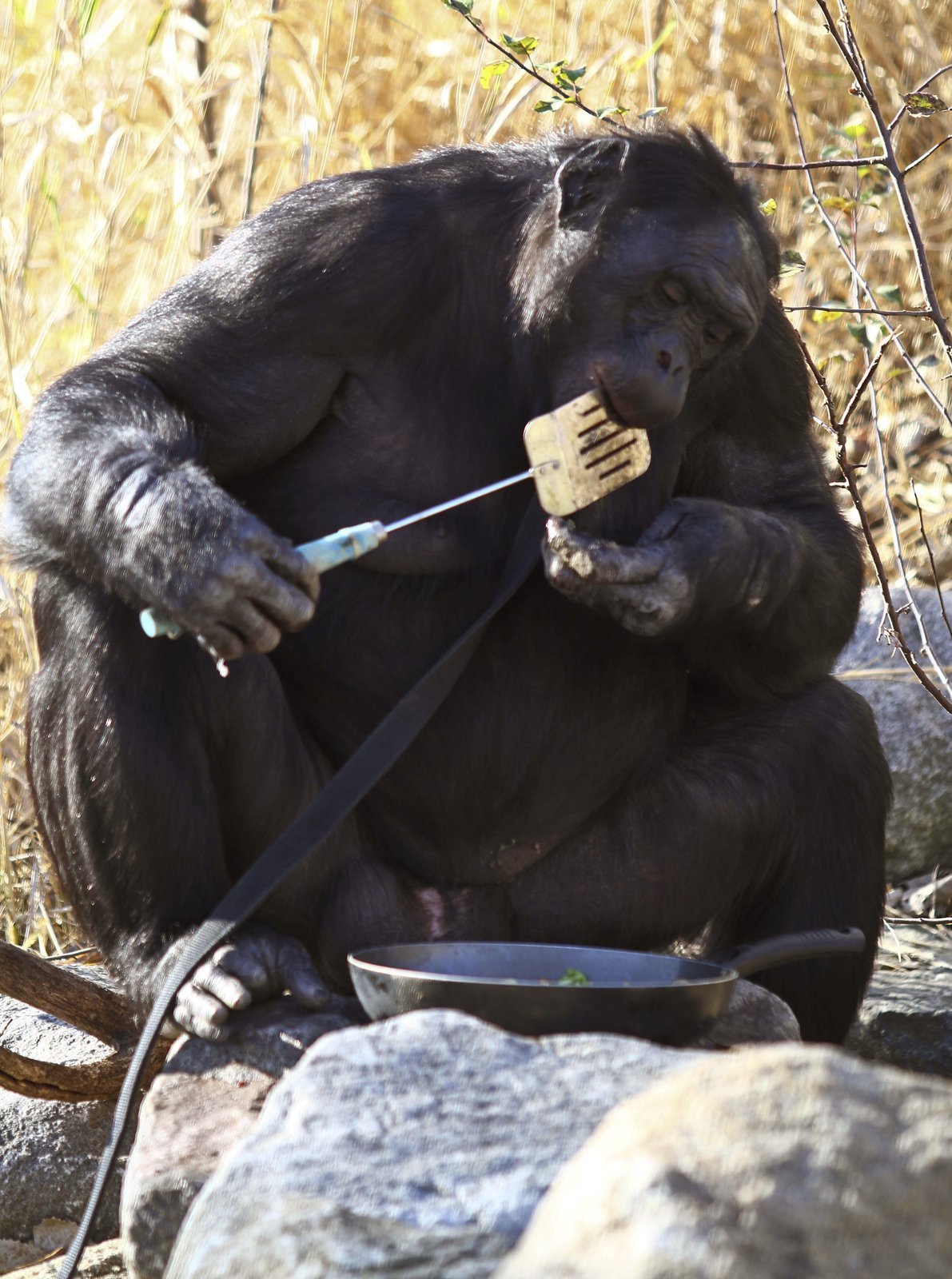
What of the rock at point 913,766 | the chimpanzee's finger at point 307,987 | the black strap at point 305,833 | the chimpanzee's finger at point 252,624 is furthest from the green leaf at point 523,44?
the chimpanzee's finger at point 307,987

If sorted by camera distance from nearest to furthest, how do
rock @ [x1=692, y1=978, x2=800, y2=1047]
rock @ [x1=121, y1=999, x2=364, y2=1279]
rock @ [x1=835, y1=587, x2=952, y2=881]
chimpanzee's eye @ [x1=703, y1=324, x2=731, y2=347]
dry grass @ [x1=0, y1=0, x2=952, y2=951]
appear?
1. rock @ [x1=121, y1=999, x2=364, y2=1279]
2. rock @ [x1=692, y1=978, x2=800, y2=1047]
3. chimpanzee's eye @ [x1=703, y1=324, x2=731, y2=347]
4. rock @ [x1=835, y1=587, x2=952, y2=881]
5. dry grass @ [x1=0, y1=0, x2=952, y2=951]

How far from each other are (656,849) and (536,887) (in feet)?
0.72

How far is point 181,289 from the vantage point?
260 centimetres

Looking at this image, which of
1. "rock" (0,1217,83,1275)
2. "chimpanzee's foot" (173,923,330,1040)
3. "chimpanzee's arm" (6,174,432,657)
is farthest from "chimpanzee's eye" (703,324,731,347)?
"rock" (0,1217,83,1275)

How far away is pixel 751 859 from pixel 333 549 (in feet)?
3.54

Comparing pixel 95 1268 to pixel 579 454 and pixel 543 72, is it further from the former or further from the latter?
pixel 543 72

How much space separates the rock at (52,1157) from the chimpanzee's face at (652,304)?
1541 mm

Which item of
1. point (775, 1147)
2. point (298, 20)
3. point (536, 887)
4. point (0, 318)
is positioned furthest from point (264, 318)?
point (298, 20)

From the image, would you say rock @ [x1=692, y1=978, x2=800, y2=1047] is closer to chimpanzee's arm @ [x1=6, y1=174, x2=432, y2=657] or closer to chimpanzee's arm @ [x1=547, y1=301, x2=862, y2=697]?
chimpanzee's arm @ [x1=547, y1=301, x2=862, y2=697]

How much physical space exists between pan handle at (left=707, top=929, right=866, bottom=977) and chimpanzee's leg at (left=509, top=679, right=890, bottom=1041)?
0.31 m

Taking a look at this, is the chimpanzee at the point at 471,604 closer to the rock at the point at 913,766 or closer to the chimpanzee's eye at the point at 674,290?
the chimpanzee's eye at the point at 674,290

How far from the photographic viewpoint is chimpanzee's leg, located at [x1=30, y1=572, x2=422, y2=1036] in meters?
2.30

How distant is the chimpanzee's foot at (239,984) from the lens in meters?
2.22

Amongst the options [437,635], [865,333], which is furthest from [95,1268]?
[865,333]
